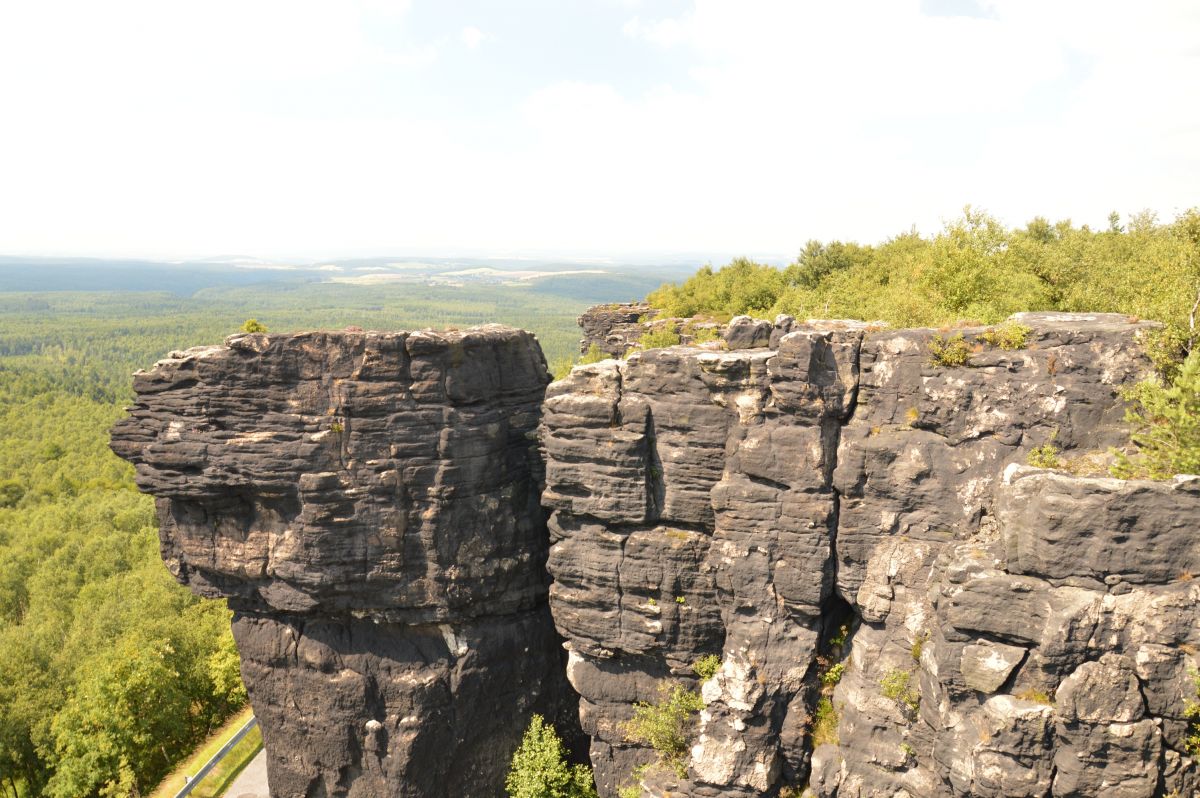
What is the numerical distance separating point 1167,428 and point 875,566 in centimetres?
754

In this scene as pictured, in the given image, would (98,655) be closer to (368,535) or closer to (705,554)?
(368,535)

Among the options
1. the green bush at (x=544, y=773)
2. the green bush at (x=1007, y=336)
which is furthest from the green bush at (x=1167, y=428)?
the green bush at (x=544, y=773)

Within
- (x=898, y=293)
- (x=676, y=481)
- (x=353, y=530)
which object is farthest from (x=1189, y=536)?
(x=353, y=530)

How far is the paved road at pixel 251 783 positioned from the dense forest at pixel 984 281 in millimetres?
36580

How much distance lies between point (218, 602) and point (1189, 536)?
54.0 m

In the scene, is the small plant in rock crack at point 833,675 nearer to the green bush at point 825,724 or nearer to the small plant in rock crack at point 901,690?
the green bush at point 825,724

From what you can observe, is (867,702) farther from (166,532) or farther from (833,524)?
(166,532)

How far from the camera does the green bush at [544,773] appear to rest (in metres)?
26.5

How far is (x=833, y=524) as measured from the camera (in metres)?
19.9

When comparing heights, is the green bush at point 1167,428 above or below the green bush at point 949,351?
below

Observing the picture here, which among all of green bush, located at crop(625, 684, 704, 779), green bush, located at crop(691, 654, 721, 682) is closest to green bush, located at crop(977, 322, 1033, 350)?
green bush, located at crop(691, 654, 721, 682)

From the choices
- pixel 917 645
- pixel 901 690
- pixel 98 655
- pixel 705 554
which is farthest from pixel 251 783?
pixel 917 645

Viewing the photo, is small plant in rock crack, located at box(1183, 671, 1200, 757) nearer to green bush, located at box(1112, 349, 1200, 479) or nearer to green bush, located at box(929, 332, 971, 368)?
green bush, located at box(1112, 349, 1200, 479)

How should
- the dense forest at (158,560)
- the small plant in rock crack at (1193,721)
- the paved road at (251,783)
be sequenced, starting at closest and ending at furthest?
the small plant in rock crack at (1193,721) < the dense forest at (158,560) < the paved road at (251,783)
